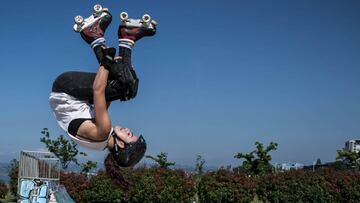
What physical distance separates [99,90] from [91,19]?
555 mm

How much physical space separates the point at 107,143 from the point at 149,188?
12366mm

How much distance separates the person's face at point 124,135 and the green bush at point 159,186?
12.1 metres

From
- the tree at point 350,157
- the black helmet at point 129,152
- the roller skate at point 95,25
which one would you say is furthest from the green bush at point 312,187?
the roller skate at point 95,25

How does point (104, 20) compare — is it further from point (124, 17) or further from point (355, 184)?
point (355, 184)

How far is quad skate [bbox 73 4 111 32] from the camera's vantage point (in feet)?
12.0

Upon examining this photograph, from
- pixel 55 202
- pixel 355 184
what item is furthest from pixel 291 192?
pixel 55 202

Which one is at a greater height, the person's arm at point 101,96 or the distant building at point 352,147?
the distant building at point 352,147

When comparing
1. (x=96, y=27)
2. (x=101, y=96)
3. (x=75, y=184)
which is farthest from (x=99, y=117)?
(x=75, y=184)

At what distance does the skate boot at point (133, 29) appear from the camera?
144 inches

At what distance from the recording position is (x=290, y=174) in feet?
54.7

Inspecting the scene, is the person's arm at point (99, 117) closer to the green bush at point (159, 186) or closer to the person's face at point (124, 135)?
the person's face at point (124, 135)

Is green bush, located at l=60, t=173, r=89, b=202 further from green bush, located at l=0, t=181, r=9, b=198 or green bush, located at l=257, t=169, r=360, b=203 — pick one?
green bush, located at l=257, t=169, r=360, b=203

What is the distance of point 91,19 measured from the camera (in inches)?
145

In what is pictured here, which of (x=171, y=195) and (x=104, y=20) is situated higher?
(x=104, y=20)
